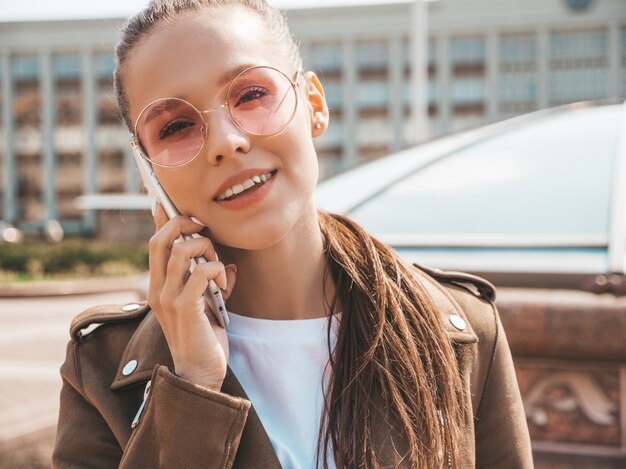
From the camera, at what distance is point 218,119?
137 cm

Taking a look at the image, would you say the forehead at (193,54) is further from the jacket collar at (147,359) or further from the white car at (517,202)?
the white car at (517,202)

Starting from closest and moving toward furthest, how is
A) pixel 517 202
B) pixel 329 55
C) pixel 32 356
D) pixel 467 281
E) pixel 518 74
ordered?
pixel 467 281
pixel 517 202
pixel 32 356
pixel 518 74
pixel 329 55

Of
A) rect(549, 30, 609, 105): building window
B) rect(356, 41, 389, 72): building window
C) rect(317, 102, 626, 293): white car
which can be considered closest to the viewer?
rect(317, 102, 626, 293): white car

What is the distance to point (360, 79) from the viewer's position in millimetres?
49281

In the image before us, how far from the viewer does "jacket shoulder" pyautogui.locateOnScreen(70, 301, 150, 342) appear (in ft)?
5.05

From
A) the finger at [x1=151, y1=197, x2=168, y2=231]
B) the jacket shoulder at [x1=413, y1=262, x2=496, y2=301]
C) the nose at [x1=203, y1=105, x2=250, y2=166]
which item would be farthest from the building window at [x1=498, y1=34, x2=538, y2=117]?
the nose at [x1=203, y1=105, x2=250, y2=166]

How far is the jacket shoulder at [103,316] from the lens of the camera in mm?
1539

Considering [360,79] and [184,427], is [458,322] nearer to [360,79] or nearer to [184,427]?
[184,427]

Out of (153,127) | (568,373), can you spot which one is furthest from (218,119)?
(568,373)

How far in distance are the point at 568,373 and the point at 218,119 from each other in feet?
4.66

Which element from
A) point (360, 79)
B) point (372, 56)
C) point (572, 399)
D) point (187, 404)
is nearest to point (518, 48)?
point (372, 56)

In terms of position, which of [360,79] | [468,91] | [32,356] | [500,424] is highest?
[360,79]

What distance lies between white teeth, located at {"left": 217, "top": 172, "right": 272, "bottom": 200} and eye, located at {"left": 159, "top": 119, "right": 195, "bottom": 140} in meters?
0.16

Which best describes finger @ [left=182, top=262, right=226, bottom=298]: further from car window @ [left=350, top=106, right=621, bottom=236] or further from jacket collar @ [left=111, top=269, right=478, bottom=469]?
car window @ [left=350, top=106, right=621, bottom=236]
